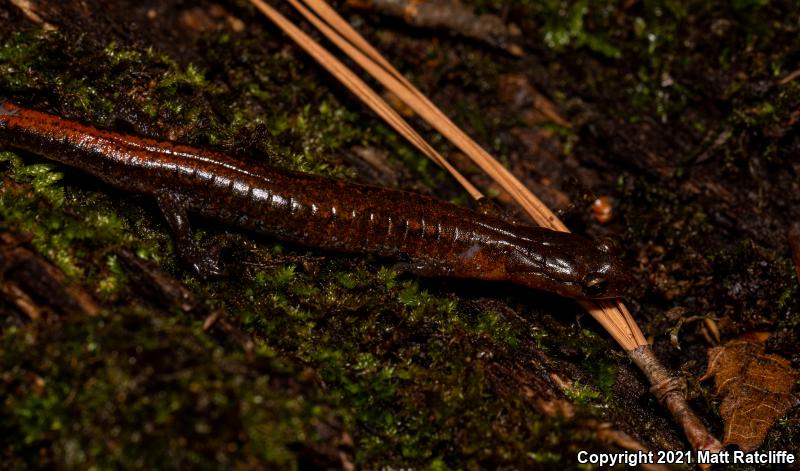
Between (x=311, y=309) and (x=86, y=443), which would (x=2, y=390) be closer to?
(x=86, y=443)

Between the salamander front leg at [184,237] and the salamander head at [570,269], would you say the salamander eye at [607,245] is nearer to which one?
the salamander head at [570,269]

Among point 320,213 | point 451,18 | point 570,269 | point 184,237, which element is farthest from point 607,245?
point 184,237

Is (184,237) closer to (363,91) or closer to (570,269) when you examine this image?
(363,91)

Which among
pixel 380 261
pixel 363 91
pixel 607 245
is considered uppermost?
pixel 363 91

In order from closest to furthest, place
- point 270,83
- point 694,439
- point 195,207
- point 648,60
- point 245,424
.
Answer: point 245,424, point 694,439, point 195,207, point 270,83, point 648,60

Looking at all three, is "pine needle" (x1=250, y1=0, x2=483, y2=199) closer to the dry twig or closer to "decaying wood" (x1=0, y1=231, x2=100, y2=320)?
the dry twig

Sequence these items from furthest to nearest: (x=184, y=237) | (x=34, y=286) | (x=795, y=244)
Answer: (x=795, y=244) < (x=184, y=237) < (x=34, y=286)

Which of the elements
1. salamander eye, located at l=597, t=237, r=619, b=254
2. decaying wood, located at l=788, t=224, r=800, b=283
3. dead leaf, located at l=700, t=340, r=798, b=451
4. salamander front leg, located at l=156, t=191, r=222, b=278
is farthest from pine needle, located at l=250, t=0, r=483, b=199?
decaying wood, located at l=788, t=224, r=800, b=283

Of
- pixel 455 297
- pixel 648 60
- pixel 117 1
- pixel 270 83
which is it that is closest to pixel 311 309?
pixel 455 297
